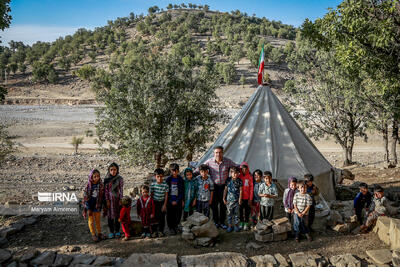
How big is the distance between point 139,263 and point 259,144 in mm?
4714

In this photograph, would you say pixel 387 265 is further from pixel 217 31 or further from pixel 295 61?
pixel 217 31

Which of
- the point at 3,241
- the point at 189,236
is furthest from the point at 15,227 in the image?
the point at 189,236

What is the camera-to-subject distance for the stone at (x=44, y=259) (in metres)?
4.99

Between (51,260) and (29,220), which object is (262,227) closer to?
(51,260)

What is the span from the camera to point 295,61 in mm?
15609

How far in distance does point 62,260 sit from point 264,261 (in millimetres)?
3349

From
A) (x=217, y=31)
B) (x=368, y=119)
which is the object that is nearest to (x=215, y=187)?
(x=368, y=119)

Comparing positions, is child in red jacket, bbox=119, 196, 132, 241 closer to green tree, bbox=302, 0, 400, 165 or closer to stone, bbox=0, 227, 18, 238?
stone, bbox=0, 227, 18, 238

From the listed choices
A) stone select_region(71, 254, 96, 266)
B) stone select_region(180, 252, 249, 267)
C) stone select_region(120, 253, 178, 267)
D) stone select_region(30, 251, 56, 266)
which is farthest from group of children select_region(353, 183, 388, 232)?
stone select_region(30, 251, 56, 266)

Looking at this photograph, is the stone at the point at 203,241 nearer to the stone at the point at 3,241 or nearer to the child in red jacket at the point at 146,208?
the child in red jacket at the point at 146,208

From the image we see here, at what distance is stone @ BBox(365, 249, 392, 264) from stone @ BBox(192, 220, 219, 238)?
274 centimetres

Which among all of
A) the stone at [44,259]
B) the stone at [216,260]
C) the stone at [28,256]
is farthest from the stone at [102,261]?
the stone at [216,260]

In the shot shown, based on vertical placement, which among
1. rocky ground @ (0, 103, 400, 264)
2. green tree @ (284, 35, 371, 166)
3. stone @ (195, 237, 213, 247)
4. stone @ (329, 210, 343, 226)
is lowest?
rocky ground @ (0, 103, 400, 264)

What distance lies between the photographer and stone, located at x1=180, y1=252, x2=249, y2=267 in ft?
16.3
